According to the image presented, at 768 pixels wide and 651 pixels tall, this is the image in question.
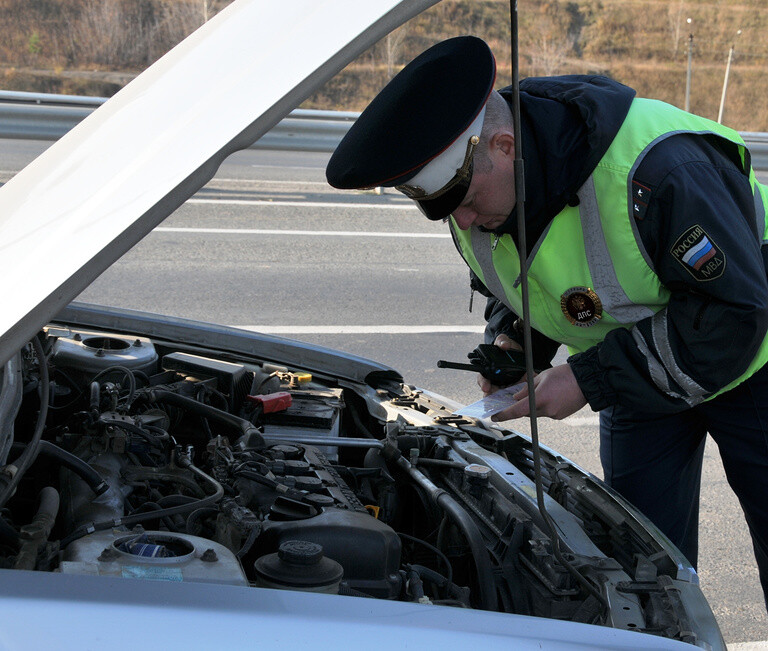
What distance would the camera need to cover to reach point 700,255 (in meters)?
1.86

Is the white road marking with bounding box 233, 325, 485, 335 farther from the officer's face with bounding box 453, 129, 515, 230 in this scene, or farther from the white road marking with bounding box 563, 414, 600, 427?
the officer's face with bounding box 453, 129, 515, 230

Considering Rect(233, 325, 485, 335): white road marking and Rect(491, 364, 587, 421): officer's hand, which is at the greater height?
Rect(491, 364, 587, 421): officer's hand

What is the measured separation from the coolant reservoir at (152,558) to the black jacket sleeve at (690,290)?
973 mm

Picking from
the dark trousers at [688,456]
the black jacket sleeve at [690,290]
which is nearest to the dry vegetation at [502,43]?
the dark trousers at [688,456]

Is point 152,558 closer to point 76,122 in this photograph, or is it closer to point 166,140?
point 166,140

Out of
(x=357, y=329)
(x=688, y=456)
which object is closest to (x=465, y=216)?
(x=688, y=456)

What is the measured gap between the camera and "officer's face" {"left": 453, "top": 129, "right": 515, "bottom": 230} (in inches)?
76.1

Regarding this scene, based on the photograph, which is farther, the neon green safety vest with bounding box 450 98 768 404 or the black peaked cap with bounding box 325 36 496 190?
the neon green safety vest with bounding box 450 98 768 404

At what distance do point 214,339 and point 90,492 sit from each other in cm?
128

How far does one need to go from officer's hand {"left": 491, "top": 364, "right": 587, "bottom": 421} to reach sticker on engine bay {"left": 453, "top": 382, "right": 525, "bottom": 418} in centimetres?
5

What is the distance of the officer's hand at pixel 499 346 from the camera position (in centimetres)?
246

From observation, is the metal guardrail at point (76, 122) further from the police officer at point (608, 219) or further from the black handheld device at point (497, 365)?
the police officer at point (608, 219)

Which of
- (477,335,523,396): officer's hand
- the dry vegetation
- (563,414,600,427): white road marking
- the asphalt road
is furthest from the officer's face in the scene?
the dry vegetation

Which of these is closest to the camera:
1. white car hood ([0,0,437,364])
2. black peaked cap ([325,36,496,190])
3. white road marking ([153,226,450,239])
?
white car hood ([0,0,437,364])
